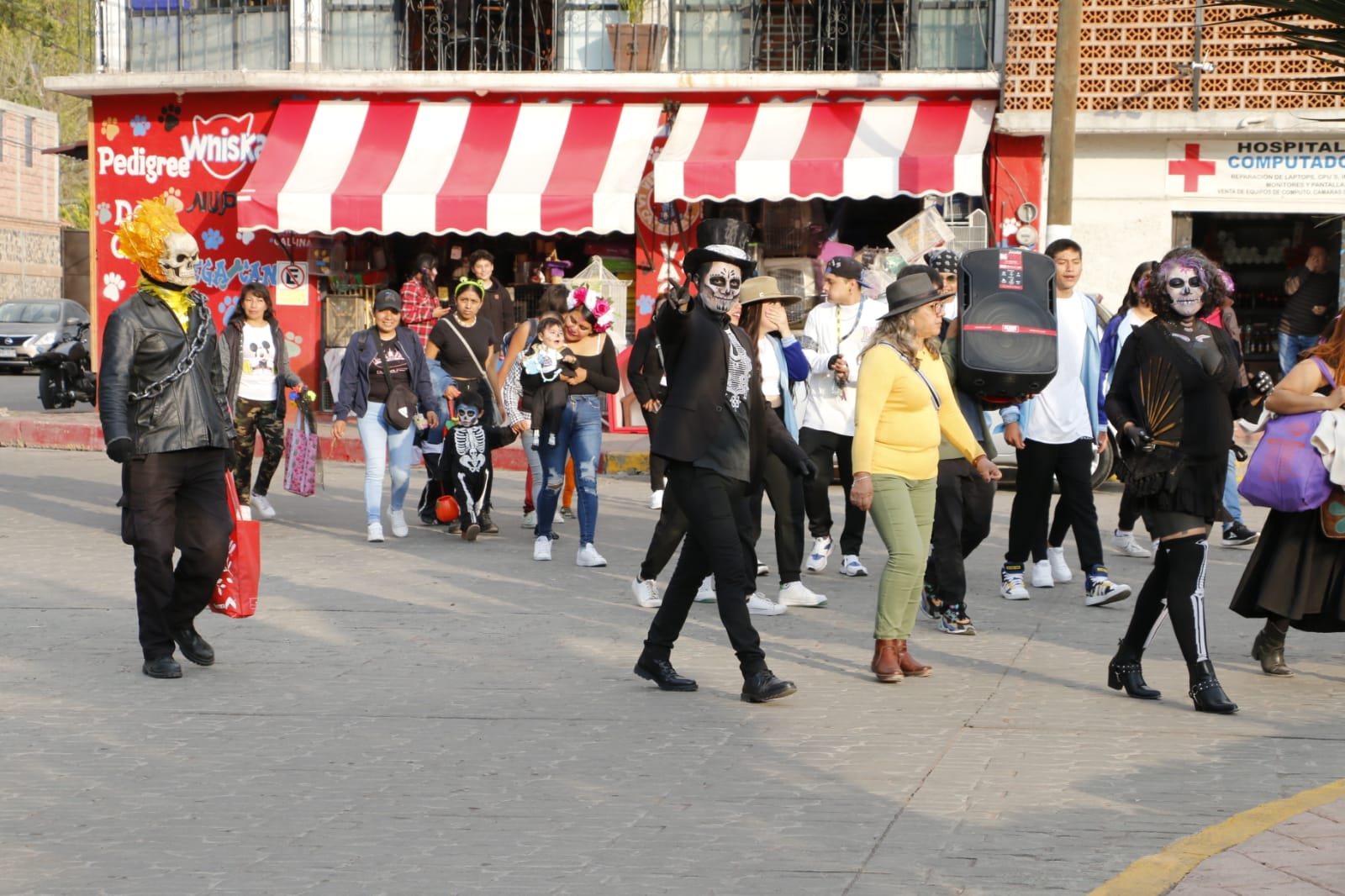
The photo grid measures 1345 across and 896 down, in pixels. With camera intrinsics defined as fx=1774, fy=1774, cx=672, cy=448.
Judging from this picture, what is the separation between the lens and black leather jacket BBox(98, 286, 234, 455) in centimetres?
746

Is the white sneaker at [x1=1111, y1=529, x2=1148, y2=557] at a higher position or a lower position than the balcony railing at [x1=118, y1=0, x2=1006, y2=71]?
lower

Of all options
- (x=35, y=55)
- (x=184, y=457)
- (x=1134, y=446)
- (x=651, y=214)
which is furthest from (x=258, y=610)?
(x=35, y=55)

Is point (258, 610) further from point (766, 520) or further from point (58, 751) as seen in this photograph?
point (766, 520)

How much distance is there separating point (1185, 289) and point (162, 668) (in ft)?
15.0

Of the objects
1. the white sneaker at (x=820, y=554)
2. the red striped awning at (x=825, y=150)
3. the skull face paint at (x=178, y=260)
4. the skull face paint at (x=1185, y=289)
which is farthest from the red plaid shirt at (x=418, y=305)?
the skull face paint at (x=1185, y=289)

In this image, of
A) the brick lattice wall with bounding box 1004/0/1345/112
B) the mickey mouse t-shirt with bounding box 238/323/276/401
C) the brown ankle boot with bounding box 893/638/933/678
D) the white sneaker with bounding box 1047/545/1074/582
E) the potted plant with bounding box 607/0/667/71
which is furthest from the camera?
the potted plant with bounding box 607/0/667/71

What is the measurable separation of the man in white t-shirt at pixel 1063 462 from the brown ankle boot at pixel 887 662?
235cm

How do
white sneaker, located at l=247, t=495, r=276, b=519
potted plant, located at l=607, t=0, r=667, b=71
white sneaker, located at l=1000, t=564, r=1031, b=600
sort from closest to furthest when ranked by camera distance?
1. white sneaker, located at l=1000, t=564, r=1031, b=600
2. white sneaker, located at l=247, t=495, r=276, b=519
3. potted plant, located at l=607, t=0, r=667, b=71

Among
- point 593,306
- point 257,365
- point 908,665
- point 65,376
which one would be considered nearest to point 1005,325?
point 908,665

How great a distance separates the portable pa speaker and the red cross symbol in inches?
410

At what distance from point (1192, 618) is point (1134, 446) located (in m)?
0.73

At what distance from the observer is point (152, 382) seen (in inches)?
298

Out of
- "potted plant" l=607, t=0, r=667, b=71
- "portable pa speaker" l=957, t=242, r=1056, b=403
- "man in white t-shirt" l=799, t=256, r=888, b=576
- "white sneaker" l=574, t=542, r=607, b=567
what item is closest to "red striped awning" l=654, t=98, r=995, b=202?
"potted plant" l=607, t=0, r=667, b=71

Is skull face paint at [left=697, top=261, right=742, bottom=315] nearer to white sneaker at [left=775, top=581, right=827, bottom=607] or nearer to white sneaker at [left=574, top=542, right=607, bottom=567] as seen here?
white sneaker at [left=775, top=581, right=827, bottom=607]
